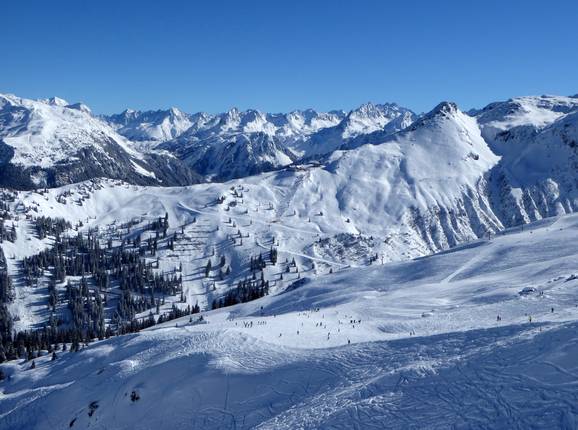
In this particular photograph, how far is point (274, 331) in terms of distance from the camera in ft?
203

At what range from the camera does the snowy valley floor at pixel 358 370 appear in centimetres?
3052

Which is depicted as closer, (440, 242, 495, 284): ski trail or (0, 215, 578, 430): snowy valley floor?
(0, 215, 578, 430): snowy valley floor

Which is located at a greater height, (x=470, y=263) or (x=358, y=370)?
(x=470, y=263)

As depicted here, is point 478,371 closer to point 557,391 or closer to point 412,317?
point 557,391

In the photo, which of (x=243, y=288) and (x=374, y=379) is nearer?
(x=374, y=379)

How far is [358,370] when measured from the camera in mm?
41406

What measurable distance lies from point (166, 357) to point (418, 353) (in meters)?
30.1

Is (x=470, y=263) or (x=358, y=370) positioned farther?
(x=470, y=263)

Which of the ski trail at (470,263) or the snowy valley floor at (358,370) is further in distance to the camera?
the ski trail at (470,263)

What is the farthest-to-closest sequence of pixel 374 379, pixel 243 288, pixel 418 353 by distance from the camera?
pixel 243 288 < pixel 418 353 < pixel 374 379

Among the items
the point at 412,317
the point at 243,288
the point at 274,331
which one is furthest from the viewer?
the point at 243,288

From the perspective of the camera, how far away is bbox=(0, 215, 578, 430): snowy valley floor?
30516mm

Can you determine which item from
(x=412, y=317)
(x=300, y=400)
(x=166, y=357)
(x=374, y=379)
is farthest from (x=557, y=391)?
(x=166, y=357)

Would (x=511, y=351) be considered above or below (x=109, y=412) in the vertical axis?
above
